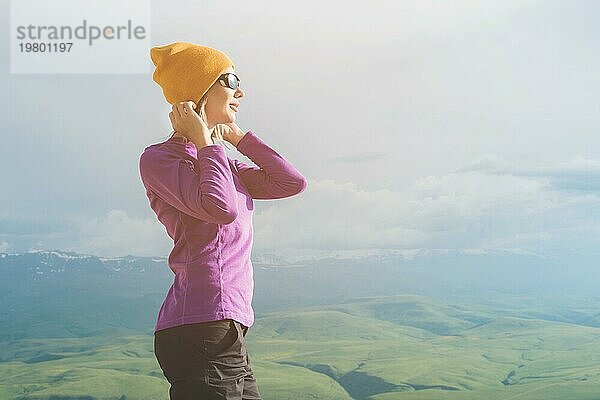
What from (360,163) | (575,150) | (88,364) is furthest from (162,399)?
(575,150)

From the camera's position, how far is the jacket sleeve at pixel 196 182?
1.21 metres

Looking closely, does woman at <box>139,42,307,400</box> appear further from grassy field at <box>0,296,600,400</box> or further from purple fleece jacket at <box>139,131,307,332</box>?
grassy field at <box>0,296,600,400</box>

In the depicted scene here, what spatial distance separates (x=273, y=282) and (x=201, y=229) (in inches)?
60.9

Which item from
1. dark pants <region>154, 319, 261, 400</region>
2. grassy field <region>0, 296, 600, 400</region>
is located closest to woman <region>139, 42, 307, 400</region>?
dark pants <region>154, 319, 261, 400</region>

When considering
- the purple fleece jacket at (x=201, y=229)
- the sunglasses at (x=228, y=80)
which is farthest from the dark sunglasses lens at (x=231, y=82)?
the purple fleece jacket at (x=201, y=229)

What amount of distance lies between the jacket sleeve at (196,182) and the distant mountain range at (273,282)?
60.3 inches

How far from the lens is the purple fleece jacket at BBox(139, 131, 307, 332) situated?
1.22 m

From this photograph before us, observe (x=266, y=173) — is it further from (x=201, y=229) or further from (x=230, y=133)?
(x=201, y=229)

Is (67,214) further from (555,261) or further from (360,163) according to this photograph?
(555,261)

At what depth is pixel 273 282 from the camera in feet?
9.19

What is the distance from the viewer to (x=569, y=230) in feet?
9.38

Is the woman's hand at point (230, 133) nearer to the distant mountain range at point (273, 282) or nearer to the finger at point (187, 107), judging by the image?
the finger at point (187, 107)

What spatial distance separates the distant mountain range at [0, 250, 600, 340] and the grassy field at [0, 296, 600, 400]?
4cm

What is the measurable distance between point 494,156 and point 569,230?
33 centimetres
